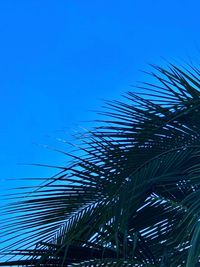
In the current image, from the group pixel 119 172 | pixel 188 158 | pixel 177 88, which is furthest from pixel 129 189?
pixel 177 88

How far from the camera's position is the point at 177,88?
315 centimetres

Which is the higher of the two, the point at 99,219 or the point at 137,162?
the point at 137,162

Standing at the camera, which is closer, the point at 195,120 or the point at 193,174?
the point at 193,174

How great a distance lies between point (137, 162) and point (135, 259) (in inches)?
22.3

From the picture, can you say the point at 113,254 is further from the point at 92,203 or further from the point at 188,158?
the point at 188,158

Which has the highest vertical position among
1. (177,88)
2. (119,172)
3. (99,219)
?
(177,88)

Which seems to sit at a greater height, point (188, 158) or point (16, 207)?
point (16, 207)

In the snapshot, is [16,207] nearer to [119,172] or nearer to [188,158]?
[119,172]

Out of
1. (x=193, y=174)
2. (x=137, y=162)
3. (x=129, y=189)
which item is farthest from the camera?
(x=137, y=162)

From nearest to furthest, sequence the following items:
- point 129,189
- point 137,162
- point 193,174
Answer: point 193,174 → point 129,189 → point 137,162

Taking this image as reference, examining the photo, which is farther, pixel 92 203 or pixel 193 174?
pixel 92 203

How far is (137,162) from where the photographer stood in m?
3.14

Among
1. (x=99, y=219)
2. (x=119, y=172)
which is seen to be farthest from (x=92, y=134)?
(x=99, y=219)

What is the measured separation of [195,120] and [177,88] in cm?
22
